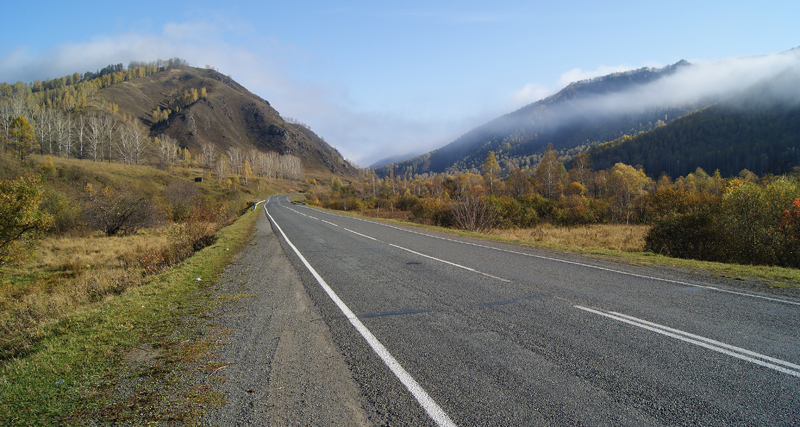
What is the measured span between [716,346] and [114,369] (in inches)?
267

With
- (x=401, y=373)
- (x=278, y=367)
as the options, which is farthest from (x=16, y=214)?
(x=401, y=373)

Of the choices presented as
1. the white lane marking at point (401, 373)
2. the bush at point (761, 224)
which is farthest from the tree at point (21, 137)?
the bush at point (761, 224)

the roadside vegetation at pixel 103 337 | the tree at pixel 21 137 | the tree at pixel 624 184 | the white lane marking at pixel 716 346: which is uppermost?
the tree at pixel 21 137

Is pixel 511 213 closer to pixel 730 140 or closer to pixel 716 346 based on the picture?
pixel 716 346

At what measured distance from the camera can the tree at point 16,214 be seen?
50.1 feet

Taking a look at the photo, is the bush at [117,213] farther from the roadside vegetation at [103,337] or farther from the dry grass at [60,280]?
the roadside vegetation at [103,337]

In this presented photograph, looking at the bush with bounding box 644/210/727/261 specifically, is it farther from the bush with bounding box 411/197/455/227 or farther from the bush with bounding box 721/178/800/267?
the bush with bounding box 411/197/455/227

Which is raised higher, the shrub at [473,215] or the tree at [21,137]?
the tree at [21,137]

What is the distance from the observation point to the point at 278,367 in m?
3.58

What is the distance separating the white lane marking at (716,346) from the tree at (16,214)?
23391 millimetres

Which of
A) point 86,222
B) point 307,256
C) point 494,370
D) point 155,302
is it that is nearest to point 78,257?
point 86,222

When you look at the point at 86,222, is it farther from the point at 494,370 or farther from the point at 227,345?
the point at 494,370

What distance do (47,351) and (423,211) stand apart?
3228cm

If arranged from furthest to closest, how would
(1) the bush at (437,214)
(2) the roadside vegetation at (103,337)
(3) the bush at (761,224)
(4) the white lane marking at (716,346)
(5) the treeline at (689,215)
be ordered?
(1) the bush at (437,214), (5) the treeline at (689,215), (3) the bush at (761,224), (4) the white lane marking at (716,346), (2) the roadside vegetation at (103,337)
